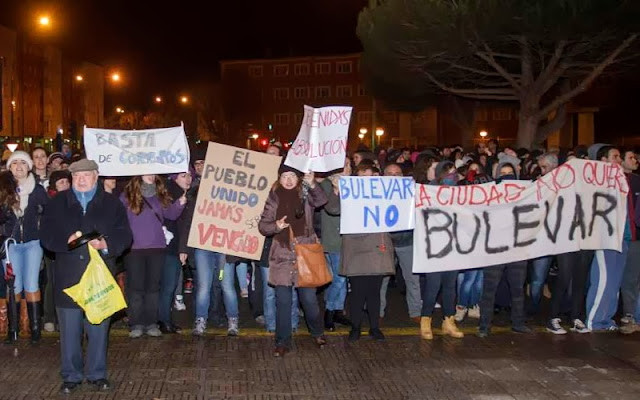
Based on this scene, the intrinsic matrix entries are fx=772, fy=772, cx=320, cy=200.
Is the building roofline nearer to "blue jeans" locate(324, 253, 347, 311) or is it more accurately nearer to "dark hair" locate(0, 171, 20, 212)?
"blue jeans" locate(324, 253, 347, 311)

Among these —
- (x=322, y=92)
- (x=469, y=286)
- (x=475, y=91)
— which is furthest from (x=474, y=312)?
(x=322, y=92)

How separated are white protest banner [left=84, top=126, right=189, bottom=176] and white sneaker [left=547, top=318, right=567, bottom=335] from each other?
4.45 metres

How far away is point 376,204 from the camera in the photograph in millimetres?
8203

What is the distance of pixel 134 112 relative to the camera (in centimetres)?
6388

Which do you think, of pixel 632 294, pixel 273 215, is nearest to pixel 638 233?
pixel 632 294

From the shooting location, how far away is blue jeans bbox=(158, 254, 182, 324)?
8.57 metres

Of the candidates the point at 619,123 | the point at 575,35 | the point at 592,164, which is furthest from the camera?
the point at 619,123

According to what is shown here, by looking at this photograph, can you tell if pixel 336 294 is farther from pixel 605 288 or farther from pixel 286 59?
pixel 286 59

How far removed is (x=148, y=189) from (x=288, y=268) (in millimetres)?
1916

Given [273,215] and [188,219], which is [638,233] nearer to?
[273,215]

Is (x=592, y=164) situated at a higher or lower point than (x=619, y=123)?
lower

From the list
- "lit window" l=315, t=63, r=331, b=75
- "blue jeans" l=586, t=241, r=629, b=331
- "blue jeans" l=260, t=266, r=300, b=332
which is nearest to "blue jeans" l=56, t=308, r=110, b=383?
"blue jeans" l=260, t=266, r=300, b=332

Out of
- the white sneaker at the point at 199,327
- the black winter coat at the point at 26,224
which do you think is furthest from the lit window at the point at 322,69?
the black winter coat at the point at 26,224

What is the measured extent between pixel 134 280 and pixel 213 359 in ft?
4.65
